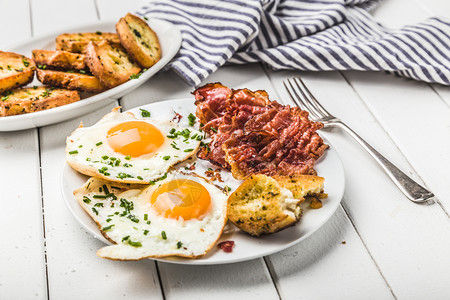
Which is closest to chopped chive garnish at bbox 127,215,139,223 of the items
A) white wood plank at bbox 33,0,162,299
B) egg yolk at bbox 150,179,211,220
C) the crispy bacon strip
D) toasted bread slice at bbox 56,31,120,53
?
egg yolk at bbox 150,179,211,220

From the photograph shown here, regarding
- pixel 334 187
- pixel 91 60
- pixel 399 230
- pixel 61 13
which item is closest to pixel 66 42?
pixel 91 60

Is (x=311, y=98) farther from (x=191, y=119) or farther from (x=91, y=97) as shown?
(x=91, y=97)

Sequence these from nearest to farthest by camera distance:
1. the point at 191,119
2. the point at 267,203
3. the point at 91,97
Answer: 1. the point at 267,203
2. the point at 191,119
3. the point at 91,97

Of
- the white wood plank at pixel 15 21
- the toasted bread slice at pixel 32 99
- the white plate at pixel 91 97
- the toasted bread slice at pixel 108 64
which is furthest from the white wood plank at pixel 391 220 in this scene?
the white wood plank at pixel 15 21

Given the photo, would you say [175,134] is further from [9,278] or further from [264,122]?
[9,278]

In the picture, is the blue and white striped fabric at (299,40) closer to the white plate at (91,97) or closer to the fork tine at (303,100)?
the white plate at (91,97)

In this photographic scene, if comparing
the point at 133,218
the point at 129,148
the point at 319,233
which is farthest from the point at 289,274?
the point at 129,148

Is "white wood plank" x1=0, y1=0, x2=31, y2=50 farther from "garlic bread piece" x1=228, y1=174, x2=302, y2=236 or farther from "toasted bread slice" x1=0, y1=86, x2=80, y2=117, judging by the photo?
"garlic bread piece" x1=228, y1=174, x2=302, y2=236
